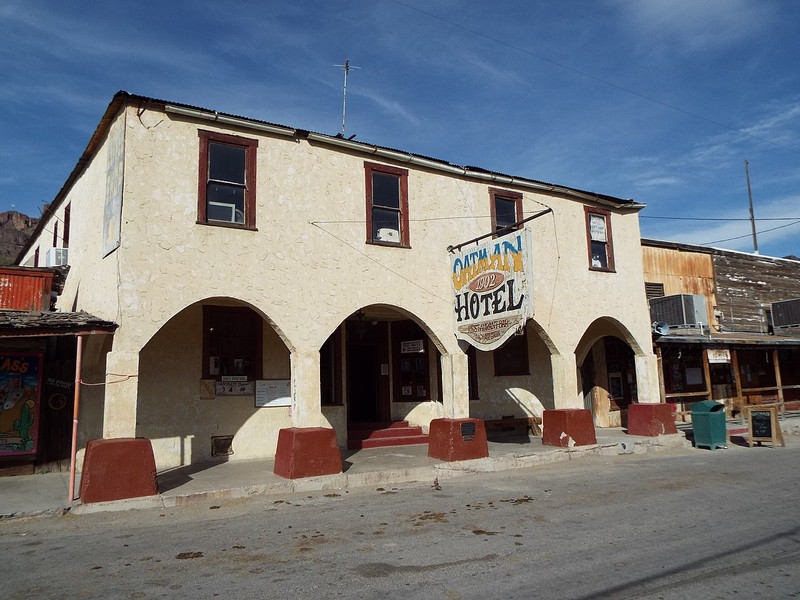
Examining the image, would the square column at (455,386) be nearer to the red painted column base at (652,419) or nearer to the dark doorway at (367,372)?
the dark doorway at (367,372)

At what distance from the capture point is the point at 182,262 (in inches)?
403

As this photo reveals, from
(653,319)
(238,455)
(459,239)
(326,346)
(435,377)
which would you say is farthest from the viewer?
(653,319)

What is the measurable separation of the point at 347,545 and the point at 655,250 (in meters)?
18.7

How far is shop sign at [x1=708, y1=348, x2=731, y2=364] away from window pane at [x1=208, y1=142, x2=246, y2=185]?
15.5 meters

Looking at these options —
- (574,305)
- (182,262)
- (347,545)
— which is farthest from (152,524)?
(574,305)

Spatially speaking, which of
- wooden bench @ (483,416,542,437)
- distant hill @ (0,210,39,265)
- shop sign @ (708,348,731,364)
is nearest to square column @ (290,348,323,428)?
wooden bench @ (483,416,542,437)

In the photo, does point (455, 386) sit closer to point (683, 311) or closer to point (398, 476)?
point (398, 476)

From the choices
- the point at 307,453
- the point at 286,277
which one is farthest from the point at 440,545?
the point at 286,277

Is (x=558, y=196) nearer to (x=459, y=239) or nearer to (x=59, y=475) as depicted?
(x=459, y=239)

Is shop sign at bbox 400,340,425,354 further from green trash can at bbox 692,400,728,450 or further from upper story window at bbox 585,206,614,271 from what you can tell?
green trash can at bbox 692,400,728,450

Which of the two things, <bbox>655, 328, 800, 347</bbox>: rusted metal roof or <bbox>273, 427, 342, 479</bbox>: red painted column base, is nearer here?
<bbox>273, 427, 342, 479</bbox>: red painted column base

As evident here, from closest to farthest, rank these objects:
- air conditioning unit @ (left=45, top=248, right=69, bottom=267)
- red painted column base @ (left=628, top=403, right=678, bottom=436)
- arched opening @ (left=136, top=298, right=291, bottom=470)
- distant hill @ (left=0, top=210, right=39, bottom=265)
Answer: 1. arched opening @ (left=136, top=298, right=291, bottom=470)
2. air conditioning unit @ (left=45, top=248, right=69, bottom=267)
3. red painted column base @ (left=628, top=403, right=678, bottom=436)
4. distant hill @ (left=0, top=210, right=39, bottom=265)

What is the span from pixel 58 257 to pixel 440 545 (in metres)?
11.4

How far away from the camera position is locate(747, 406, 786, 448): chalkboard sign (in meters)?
15.0
